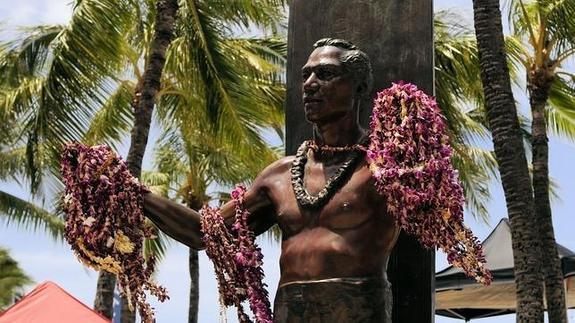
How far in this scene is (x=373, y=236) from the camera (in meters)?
3.29

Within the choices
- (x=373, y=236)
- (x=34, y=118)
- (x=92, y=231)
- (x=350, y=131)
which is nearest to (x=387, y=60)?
(x=350, y=131)

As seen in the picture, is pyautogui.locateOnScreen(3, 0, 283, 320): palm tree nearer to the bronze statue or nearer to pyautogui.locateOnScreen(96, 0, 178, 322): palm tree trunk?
pyautogui.locateOnScreen(96, 0, 178, 322): palm tree trunk

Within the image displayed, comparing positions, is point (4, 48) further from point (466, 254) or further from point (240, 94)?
point (466, 254)

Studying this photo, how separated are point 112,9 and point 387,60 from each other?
10.1 m

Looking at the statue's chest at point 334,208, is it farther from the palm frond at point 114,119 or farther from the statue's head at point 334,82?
the palm frond at point 114,119

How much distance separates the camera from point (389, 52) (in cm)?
389

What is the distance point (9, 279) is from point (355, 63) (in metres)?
30.7

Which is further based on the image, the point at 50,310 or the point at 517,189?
the point at 517,189

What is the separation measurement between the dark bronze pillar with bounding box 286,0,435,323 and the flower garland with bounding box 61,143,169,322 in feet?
2.61

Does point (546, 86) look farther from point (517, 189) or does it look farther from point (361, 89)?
point (361, 89)

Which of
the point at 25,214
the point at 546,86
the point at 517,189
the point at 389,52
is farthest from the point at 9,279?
the point at 389,52

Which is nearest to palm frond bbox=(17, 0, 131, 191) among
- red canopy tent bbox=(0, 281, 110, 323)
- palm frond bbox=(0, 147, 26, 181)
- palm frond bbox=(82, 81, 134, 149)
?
palm frond bbox=(82, 81, 134, 149)

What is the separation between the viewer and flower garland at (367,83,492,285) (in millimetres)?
3094

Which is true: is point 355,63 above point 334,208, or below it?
above
